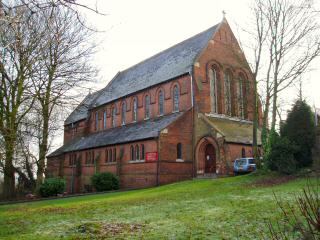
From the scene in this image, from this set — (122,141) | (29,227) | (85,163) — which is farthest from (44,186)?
(29,227)

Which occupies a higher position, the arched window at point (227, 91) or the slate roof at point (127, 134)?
Answer: the arched window at point (227, 91)

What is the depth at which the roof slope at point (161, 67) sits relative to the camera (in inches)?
1296

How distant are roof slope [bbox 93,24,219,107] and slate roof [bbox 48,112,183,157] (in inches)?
158

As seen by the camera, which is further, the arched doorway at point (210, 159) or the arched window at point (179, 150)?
the arched window at point (179, 150)

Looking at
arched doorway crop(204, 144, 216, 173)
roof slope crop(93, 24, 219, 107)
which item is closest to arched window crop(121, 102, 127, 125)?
roof slope crop(93, 24, 219, 107)

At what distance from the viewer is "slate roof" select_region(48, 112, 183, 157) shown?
3022cm

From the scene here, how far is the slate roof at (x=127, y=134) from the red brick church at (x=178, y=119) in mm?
134

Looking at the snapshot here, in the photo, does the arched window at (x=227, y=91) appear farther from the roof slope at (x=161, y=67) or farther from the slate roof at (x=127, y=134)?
the slate roof at (x=127, y=134)

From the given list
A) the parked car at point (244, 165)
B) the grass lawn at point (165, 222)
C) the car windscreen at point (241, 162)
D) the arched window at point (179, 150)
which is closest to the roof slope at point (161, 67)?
the arched window at point (179, 150)

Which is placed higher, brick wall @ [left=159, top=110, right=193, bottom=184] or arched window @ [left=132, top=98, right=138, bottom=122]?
arched window @ [left=132, top=98, right=138, bottom=122]

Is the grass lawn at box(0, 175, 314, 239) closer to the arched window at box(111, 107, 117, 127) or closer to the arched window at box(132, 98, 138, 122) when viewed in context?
the arched window at box(132, 98, 138, 122)

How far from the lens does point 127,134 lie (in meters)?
34.1

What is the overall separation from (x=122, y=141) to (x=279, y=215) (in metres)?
23.6

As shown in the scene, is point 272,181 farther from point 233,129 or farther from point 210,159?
point 233,129
